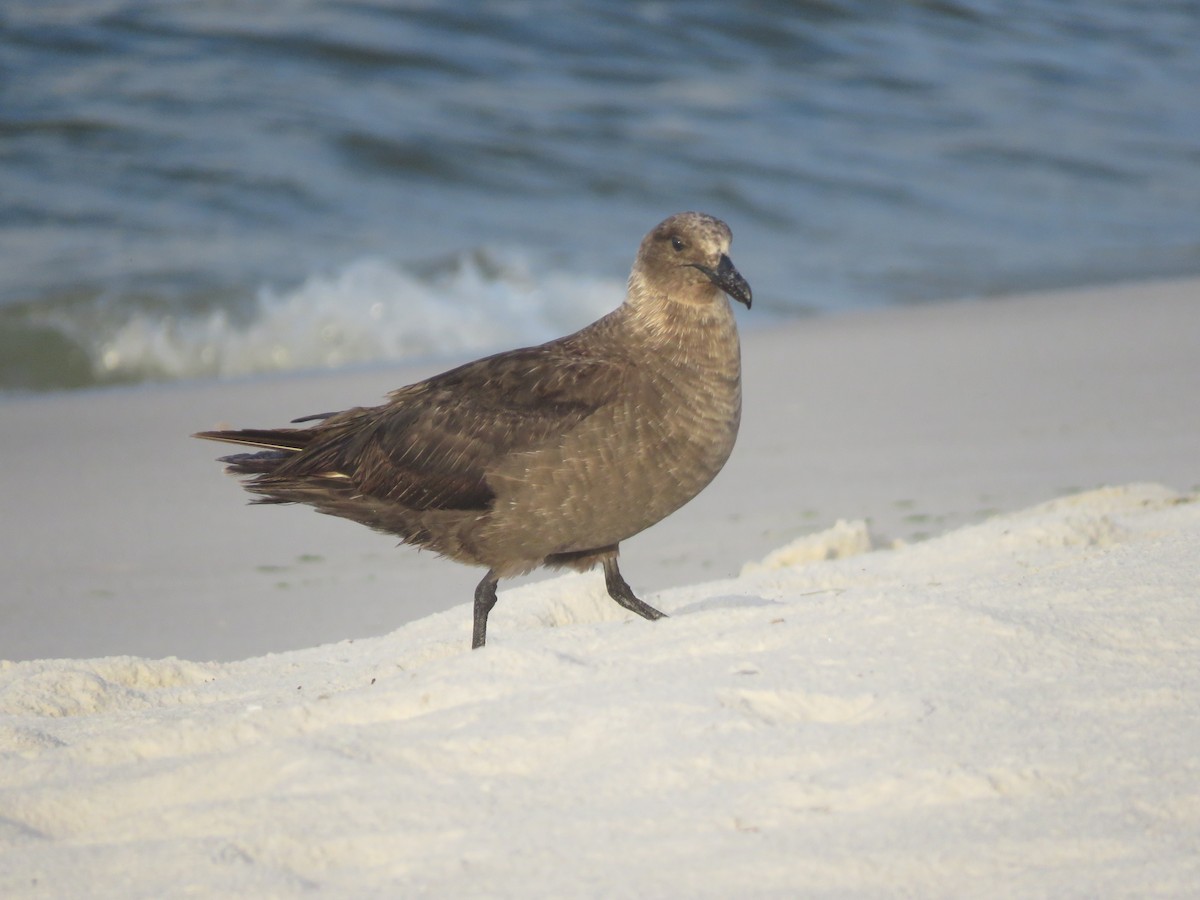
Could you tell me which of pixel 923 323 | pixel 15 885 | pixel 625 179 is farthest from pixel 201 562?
pixel 625 179

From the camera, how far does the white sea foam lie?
10.3 m

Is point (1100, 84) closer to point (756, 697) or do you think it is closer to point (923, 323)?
point (923, 323)

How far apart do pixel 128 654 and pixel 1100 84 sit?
14.6 m

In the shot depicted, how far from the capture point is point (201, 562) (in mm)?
6039

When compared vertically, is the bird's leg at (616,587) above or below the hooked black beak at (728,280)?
below

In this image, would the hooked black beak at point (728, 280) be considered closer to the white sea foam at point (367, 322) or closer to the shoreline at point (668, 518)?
the shoreline at point (668, 518)

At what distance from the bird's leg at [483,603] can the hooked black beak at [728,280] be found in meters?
1.04

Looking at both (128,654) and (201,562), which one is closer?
(128,654)

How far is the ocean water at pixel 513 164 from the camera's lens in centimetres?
1091

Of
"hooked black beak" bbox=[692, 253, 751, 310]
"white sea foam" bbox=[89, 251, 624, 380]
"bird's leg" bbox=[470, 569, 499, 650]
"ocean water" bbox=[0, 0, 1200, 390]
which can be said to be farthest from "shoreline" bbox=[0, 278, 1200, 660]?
"ocean water" bbox=[0, 0, 1200, 390]

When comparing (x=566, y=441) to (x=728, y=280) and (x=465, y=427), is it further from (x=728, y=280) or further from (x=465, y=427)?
(x=728, y=280)

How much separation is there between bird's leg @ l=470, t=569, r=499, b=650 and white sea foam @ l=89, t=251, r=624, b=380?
19.8ft

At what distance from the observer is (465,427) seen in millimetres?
4512

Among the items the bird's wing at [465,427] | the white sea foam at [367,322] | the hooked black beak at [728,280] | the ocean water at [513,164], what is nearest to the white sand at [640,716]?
the bird's wing at [465,427]
